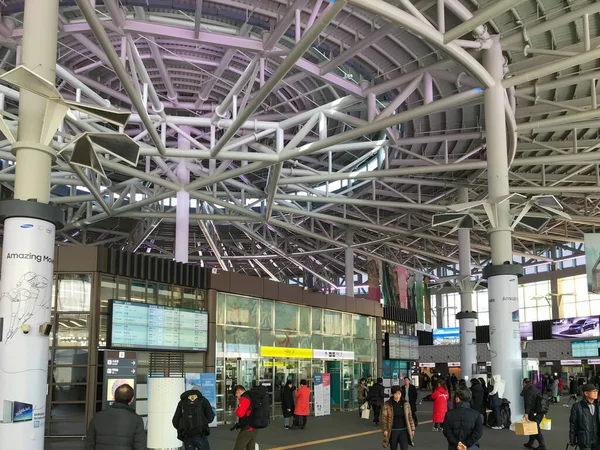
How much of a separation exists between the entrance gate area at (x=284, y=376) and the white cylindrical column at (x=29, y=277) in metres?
13.3

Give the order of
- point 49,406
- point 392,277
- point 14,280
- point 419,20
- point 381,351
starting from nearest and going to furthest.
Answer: point 14,280 → point 419,20 → point 49,406 → point 381,351 → point 392,277

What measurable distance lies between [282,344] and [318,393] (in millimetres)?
2425

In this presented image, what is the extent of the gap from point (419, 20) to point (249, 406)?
31.2 feet

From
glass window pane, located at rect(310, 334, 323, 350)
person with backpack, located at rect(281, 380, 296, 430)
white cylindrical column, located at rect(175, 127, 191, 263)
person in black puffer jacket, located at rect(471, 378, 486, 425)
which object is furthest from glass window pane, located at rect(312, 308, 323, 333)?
person in black puffer jacket, located at rect(471, 378, 486, 425)

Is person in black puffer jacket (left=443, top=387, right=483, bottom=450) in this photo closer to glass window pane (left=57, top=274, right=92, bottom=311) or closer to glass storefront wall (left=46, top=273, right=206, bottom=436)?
glass storefront wall (left=46, top=273, right=206, bottom=436)

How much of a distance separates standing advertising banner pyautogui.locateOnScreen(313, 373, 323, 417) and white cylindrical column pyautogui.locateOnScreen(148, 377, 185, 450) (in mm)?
14234

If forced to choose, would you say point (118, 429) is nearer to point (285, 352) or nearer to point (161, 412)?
point (161, 412)

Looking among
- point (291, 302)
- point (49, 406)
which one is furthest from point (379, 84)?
point (49, 406)

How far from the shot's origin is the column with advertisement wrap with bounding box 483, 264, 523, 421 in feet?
60.8

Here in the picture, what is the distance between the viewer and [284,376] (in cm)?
2659

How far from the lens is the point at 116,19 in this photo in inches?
755

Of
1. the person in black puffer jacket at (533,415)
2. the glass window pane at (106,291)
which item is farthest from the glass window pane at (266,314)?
the person in black puffer jacket at (533,415)

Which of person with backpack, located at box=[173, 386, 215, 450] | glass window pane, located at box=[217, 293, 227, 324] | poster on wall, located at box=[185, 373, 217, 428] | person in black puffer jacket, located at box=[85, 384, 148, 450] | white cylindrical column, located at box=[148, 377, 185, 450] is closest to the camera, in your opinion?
person in black puffer jacket, located at box=[85, 384, 148, 450]

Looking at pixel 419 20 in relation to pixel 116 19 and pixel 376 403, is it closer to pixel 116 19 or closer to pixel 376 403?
pixel 116 19
